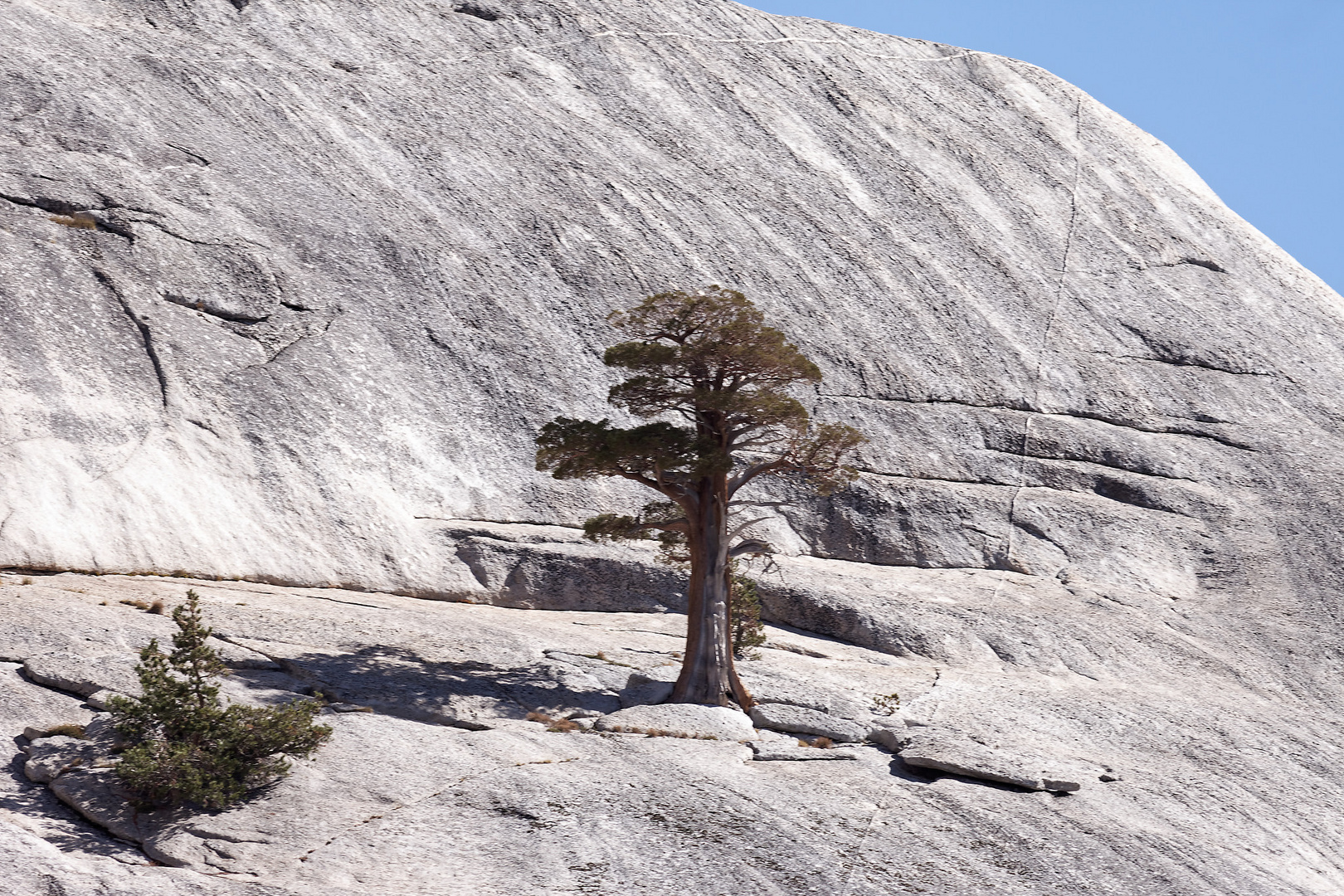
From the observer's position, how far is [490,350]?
102 feet

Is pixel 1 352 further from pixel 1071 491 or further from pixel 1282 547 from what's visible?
pixel 1282 547

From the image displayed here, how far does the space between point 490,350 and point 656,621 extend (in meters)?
8.76

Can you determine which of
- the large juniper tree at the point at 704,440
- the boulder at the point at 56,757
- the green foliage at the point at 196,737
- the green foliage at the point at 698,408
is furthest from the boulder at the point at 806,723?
the boulder at the point at 56,757

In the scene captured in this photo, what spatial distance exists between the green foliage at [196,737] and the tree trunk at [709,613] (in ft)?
23.3

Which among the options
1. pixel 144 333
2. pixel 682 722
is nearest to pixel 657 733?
pixel 682 722

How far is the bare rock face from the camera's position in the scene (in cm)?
1628

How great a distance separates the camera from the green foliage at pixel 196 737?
46.2ft

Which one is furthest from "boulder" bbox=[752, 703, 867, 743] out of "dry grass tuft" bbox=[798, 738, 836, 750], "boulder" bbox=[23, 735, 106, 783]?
"boulder" bbox=[23, 735, 106, 783]

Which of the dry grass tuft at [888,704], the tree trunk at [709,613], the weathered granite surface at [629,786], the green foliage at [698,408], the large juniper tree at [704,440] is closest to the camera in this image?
the weathered granite surface at [629,786]

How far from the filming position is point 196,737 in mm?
14695

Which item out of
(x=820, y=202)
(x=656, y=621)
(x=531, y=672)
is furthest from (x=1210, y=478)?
(x=531, y=672)

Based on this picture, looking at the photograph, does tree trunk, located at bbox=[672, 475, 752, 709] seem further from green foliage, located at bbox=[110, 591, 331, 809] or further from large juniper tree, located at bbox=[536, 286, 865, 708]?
green foliage, located at bbox=[110, 591, 331, 809]

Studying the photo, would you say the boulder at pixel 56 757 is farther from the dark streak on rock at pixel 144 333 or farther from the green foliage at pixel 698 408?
the dark streak on rock at pixel 144 333

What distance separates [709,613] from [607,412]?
10.6 meters
